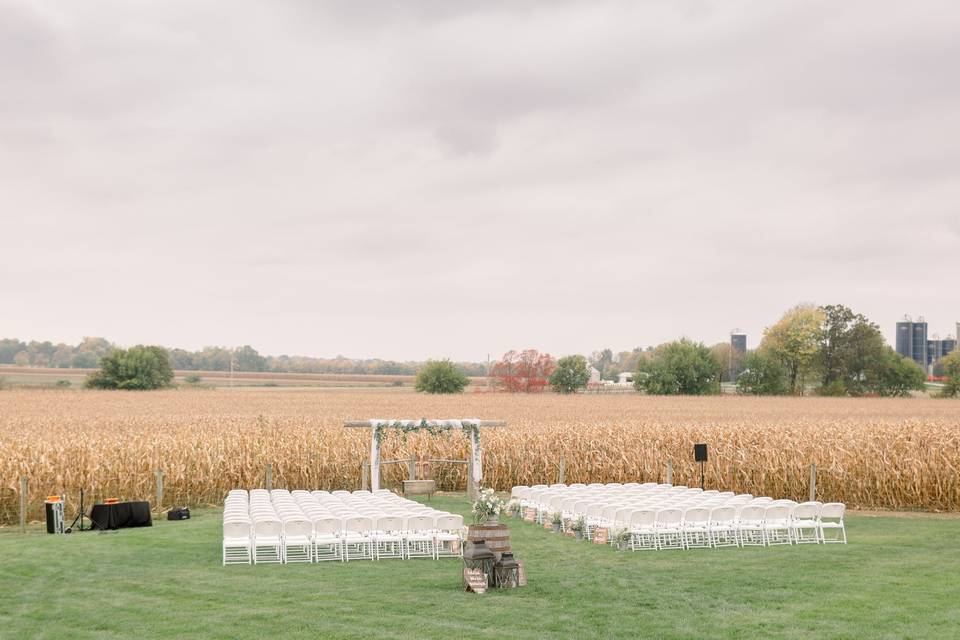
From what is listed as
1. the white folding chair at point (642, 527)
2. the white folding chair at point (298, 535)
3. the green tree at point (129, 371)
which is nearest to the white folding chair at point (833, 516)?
the white folding chair at point (642, 527)

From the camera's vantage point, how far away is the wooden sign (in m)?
14.5

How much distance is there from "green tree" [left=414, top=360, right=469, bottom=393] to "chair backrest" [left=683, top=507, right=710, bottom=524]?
68640mm

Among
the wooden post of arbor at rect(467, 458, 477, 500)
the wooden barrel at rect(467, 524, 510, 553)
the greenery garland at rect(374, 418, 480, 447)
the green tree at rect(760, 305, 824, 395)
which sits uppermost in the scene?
the green tree at rect(760, 305, 824, 395)

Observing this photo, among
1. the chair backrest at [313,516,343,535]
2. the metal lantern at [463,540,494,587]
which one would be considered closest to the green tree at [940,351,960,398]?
the chair backrest at [313,516,343,535]

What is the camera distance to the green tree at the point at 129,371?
82000mm

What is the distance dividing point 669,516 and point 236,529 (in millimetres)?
8490

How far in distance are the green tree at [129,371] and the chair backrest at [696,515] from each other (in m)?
70.8

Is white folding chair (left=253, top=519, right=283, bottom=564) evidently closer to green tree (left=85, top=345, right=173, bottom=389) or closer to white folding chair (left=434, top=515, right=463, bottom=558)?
white folding chair (left=434, top=515, right=463, bottom=558)

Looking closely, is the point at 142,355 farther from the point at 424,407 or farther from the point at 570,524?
the point at 570,524

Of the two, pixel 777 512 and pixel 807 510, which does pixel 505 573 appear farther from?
pixel 807 510

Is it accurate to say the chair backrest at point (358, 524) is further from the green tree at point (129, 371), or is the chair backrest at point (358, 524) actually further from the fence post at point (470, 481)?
the green tree at point (129, 371)

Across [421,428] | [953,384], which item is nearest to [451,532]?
[421,428]

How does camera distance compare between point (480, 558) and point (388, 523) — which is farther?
point (388, 523)

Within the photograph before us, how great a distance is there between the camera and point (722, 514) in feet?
64.5
